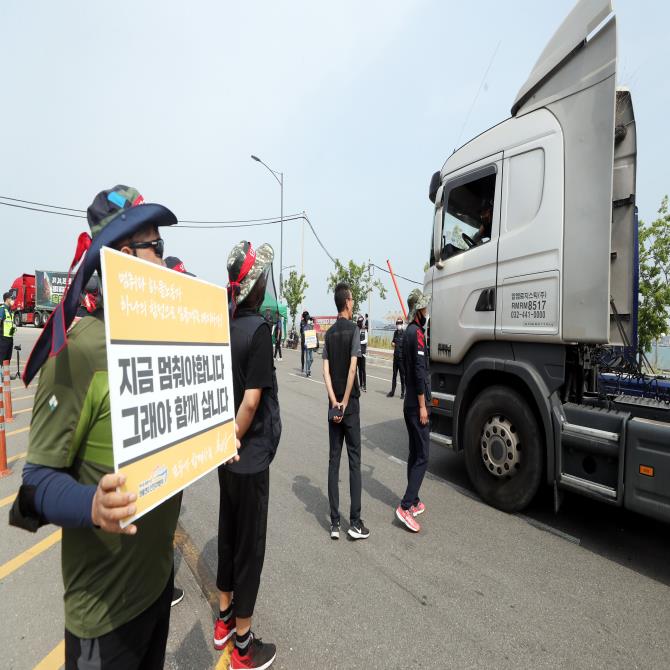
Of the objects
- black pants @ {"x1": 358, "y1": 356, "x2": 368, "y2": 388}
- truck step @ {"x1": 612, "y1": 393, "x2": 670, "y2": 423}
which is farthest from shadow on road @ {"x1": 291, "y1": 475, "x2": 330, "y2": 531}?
black pants @ {"x1": 358, "y1": 356, "x2": 368, "y2": 388}

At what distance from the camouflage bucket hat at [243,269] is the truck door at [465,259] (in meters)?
2.52

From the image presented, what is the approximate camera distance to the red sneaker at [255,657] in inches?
78.4

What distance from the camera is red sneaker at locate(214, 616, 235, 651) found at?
2154 mm

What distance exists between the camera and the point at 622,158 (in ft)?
13.0

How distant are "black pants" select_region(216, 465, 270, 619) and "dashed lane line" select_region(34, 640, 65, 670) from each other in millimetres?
906

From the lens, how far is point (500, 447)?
3.78 meters

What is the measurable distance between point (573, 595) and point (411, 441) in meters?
1.52

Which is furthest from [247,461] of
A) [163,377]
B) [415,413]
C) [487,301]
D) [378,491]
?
[487,301]

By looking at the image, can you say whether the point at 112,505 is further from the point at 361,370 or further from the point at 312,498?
the point at 361,370

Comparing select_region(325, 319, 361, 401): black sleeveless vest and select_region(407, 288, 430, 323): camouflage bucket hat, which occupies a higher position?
select_region(407, 288, 430, 323): camouflage bucket hat

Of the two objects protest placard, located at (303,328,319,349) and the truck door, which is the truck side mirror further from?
protest placard, located at (303,328,319,349)

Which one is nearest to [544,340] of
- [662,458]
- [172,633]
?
[662,458]

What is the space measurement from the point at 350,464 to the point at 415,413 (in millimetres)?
730

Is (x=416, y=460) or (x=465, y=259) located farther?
(x=465, y=259)
